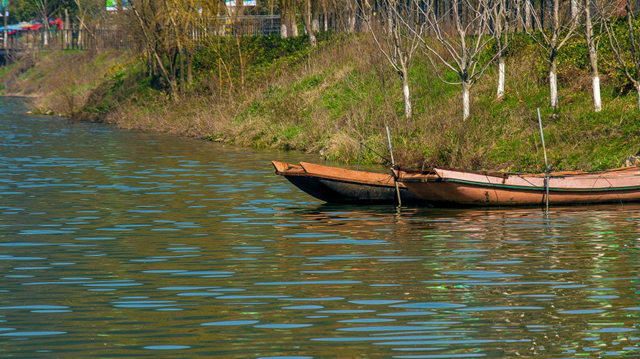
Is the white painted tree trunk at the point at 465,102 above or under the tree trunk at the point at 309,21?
under

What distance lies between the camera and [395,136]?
33406 mm

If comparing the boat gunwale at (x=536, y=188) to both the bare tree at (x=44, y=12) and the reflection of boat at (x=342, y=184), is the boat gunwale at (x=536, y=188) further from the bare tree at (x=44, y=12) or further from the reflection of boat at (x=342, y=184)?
the bare tree at (x=44, y=12)

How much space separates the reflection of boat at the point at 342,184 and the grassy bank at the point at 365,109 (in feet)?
23.8

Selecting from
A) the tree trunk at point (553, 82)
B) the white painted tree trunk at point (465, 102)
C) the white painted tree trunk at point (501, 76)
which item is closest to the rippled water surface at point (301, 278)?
the white painted tree trunk at point (465, 102)

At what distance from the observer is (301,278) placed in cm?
1344

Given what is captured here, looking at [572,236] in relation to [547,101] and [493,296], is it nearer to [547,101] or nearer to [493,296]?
[493,296]

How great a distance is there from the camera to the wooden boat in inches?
853

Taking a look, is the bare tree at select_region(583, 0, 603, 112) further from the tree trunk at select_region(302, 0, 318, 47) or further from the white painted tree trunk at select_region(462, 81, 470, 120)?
the tree trunk at select_region(302, 0, 318, 47)

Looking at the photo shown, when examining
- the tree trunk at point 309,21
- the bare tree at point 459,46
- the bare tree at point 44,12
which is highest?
the bare tree at point 44,12

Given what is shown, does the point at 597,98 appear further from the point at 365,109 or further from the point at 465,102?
the point at 365,109

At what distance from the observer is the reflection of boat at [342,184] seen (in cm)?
2259

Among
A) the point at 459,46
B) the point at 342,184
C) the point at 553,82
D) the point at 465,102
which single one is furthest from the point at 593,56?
the point at 459,46

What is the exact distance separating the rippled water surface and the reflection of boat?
517 millimetres

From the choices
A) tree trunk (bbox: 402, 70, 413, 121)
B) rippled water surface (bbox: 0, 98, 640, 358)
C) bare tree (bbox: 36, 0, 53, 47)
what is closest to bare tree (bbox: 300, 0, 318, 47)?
tree trunk (bbox: 402, 70, 413, 121)
